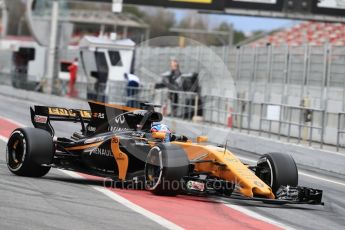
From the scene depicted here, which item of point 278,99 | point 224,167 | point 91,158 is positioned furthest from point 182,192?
point 278,99

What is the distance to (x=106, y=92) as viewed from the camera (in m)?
31.5

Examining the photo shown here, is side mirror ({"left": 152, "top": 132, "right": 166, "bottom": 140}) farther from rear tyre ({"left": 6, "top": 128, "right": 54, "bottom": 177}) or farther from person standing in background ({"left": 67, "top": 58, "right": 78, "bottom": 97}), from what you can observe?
person standing in background ({"left": 67, "top": 58, "right": 78, "bottom": 97})

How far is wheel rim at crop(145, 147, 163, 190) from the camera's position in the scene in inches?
399

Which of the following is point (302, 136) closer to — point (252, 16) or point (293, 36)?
point (252, 16)

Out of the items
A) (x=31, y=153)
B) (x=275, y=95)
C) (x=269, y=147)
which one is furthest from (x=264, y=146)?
(x=31, y=153)

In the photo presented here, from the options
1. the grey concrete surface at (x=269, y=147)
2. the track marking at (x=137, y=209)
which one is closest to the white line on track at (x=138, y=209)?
the track marking at (x=137, y=209)

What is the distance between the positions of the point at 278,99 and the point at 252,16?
8.28 metres

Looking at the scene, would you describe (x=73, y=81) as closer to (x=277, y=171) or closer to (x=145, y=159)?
(x=145, y=159)

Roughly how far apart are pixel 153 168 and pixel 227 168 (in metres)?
0.89

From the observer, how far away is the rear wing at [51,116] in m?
12.4

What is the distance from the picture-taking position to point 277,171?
35.1 feet

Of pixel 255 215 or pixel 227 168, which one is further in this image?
pixel 227 168

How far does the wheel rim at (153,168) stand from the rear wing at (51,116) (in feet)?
7.13

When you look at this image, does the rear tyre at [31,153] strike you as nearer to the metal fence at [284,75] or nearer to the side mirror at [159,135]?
the side mirror at [159,135]
